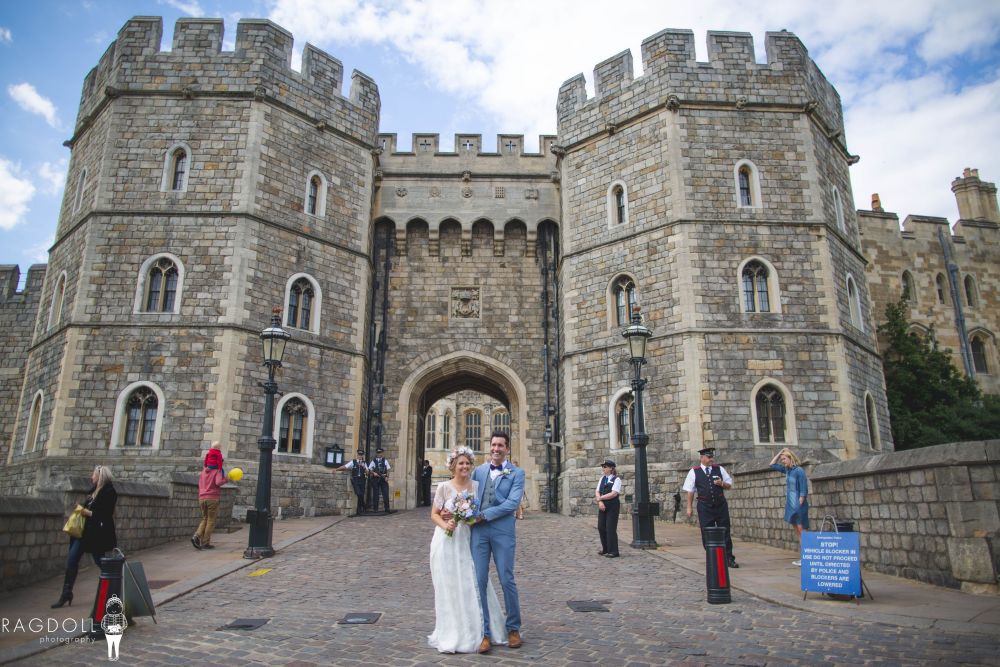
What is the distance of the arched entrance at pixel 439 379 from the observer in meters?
18.4

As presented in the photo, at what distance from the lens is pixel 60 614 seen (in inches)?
247

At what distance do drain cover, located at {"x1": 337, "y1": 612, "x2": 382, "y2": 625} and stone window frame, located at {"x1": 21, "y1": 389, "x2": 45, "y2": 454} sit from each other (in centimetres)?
1246

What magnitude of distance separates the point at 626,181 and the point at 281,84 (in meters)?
8.79

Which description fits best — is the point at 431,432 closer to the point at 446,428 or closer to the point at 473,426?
the point at 446,428

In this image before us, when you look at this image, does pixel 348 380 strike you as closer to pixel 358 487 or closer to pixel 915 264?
pixel 358 487

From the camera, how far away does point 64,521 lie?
8148 millimetres

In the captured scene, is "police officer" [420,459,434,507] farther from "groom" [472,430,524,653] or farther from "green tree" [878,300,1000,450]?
"groom" [472,430,524,653]

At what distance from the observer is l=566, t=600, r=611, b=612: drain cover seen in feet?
21.4

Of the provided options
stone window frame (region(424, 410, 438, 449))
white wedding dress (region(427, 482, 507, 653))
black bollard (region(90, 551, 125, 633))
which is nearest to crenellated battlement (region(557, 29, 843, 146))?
white wedding dress (region(427, 482, 507, 653))

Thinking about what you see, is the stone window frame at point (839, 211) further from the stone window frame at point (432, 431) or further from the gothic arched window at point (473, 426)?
the stone window frame at point (432, 431)

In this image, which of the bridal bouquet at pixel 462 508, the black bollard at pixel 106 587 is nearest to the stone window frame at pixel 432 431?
the black bollard at pixel 106 587

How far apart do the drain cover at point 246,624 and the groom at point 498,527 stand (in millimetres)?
2073

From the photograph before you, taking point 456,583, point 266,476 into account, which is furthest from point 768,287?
point 456,583

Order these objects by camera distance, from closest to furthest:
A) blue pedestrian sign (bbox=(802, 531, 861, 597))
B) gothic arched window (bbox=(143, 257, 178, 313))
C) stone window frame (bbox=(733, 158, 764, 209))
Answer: blue pedestrian sign (bbox=(802, 531, 861, 597))
gothic arched window (bbox=(143, 257, 178, 313))
stone window frame (bbox=(733, 158, 764, 209))
